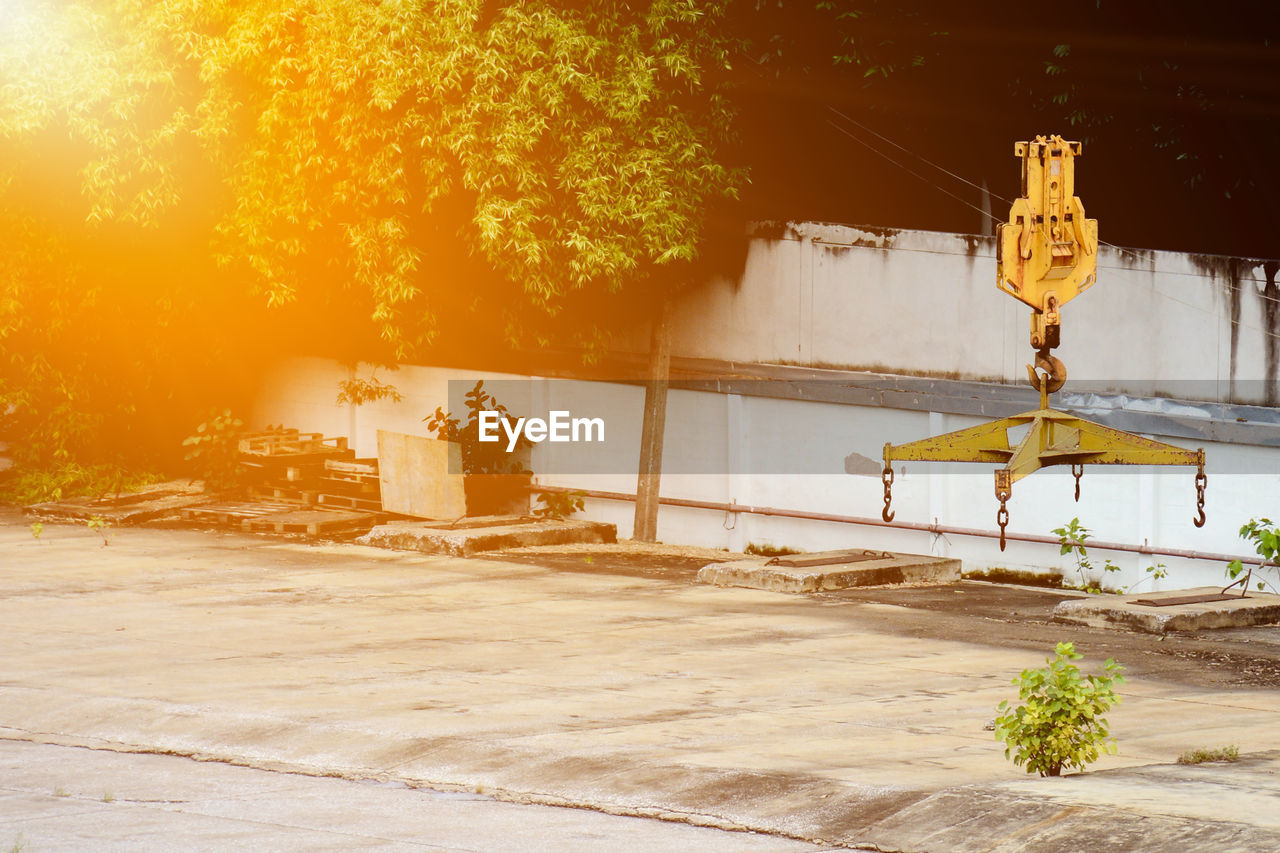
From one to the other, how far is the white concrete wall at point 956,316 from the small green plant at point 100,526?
627 centimetres

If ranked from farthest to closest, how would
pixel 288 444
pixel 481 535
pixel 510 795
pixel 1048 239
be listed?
1. pixel 288 444
2. pixel 481 535
3. pixel 510 795
4. pixel 1048 239

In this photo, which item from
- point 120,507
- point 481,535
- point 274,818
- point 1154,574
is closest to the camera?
point 274,818

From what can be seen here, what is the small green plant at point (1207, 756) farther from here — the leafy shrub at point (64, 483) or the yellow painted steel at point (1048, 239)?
the leafy shrub at point (64, 483)

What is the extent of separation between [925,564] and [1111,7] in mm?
6028

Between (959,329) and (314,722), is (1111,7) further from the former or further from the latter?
(314,722)

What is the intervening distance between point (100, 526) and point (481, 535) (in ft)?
15.7

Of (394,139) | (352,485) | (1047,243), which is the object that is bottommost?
(352,485)

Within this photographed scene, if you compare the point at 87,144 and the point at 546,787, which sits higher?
the point at 87,144

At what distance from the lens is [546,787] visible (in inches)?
384

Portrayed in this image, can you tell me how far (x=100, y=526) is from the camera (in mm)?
21172

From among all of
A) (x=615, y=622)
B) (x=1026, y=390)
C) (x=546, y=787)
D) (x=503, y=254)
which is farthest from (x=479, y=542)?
(x=546, y=787)

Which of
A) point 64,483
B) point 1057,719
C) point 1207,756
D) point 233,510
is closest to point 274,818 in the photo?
point 1057,719

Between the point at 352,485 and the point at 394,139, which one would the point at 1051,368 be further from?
the point at 352,485

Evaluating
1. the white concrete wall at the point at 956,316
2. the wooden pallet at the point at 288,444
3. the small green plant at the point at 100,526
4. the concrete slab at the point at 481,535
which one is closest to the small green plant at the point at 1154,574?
the white concrete wall at the point at 956,316
